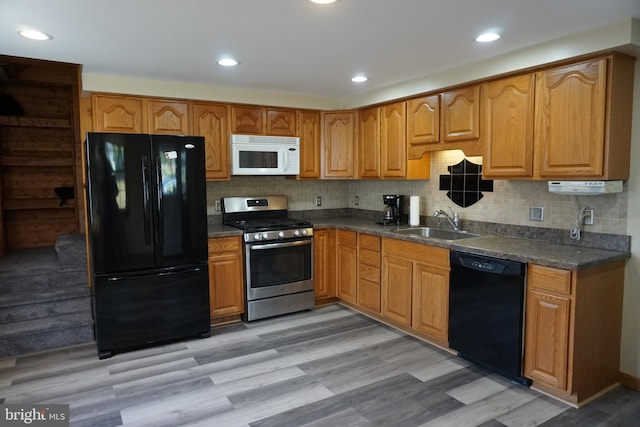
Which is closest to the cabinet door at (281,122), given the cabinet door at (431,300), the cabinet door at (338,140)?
the cabinet door at (338,140)

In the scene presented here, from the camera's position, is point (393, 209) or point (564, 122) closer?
point (564, 122)

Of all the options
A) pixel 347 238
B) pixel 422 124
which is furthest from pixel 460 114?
pixel 347 238

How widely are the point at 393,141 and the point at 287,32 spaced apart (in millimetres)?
1937

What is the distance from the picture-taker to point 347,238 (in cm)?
444

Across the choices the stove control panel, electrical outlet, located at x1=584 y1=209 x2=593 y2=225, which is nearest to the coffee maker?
the stove control panel

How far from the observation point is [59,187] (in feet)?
18.2

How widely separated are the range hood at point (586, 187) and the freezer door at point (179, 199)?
2.81 metres

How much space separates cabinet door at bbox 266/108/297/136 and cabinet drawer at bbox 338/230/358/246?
125cm

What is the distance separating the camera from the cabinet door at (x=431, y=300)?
3309 mm

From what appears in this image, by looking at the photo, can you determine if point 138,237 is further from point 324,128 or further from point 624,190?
point 624,190

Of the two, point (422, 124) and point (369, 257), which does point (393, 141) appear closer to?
point (422, 124)

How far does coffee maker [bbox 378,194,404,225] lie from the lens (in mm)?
4434

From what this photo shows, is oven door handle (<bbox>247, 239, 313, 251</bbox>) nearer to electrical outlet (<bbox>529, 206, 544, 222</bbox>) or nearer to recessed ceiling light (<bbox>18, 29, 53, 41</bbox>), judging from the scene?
electrical outlet (<bbox>529, 206, 544, 222</bbox>)

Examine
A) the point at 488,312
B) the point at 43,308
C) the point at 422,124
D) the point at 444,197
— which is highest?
the point at 422,124
